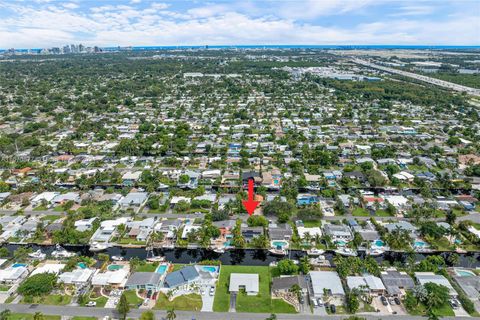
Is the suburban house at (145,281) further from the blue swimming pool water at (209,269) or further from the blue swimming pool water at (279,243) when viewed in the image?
the blue swimming pool water at (279,243)

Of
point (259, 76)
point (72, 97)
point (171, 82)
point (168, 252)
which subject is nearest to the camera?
point (168, 252)

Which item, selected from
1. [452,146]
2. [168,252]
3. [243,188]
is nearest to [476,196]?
[452,146]

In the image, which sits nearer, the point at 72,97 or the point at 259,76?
the point at 72,97

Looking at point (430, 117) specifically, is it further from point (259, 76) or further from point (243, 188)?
point (259, 76)

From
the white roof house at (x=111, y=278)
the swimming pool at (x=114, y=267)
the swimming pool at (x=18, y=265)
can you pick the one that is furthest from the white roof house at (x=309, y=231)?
the swimming pool at (x=18, y=265)

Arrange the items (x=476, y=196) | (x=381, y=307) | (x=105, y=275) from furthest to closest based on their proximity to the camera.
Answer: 1. (x=476, y=196)
2. (x=105, y=275)
3. (x=381, y=307)

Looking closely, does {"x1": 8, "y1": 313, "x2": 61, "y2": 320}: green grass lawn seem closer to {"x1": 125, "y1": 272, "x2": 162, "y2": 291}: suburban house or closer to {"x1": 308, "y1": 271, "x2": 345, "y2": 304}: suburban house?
{"x1": 125, "y1": 272, "x2": 162, "y2": 291}: suburban house

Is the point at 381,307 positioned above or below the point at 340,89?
below
